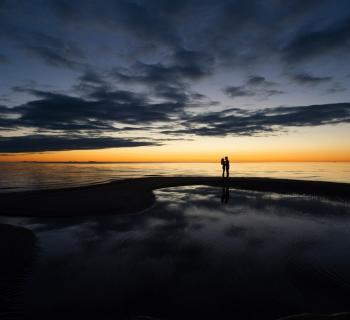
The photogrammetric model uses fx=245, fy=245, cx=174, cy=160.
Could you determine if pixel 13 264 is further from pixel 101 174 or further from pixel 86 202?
pixel 101 174

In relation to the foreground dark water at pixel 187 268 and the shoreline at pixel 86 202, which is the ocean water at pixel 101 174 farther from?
the foreground dark water at pixel 187 268

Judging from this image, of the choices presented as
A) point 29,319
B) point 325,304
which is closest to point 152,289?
point 29,319

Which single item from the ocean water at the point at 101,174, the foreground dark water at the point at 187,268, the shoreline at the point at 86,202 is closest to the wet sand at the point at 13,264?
the foreground dark water at the point at 187,268

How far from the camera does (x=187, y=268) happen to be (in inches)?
302

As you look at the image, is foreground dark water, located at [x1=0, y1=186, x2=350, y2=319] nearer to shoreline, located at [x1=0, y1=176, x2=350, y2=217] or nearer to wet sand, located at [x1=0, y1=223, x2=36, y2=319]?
wet sand, located at [x1=0, y1=223, x2=36, y2=319]

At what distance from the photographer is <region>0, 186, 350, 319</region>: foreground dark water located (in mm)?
5625

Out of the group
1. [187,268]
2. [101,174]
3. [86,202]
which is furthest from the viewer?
[101,174]

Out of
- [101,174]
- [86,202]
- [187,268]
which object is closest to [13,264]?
[187,268]

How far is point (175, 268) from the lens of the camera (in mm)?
7660

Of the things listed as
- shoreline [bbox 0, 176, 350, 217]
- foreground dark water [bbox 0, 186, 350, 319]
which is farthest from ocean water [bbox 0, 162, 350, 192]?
foreground dark water [bbox 0, 186, 350, 319]

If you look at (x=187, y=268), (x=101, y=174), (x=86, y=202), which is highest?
(x=101, y=174)

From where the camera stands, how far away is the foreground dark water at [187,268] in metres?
5.62

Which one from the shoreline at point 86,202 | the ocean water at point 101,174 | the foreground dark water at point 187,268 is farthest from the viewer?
the ocean water at point 101,174

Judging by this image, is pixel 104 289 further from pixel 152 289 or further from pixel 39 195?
pixel 39 195
